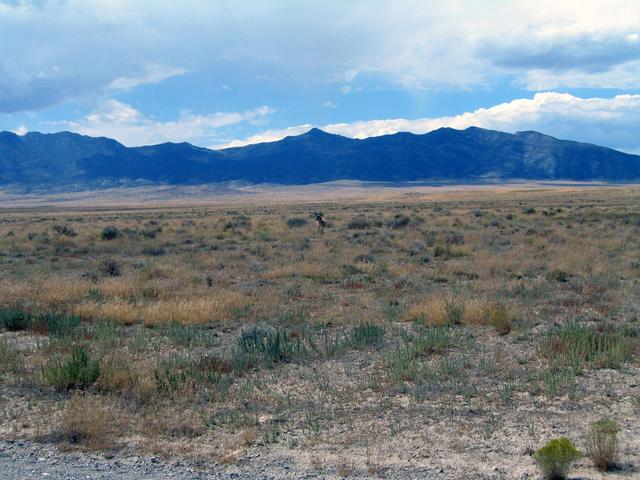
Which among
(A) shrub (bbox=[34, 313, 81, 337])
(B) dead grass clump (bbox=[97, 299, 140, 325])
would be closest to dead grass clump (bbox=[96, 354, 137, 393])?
(A) shrub (bbox=[34, 313, 81, 337])

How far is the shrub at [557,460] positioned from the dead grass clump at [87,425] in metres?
4.56

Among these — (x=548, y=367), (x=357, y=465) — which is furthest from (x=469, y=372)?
(x=357, y=465)

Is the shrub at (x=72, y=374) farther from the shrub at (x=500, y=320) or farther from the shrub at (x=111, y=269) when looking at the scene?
the shrub at (x=111, y=269)

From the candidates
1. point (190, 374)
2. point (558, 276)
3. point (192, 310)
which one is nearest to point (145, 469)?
point (190, 374)

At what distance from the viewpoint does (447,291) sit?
58.4 ft

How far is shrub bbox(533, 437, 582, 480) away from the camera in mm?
6340

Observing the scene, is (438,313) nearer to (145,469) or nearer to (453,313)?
(453,313)

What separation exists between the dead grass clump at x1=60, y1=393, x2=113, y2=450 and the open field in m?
0.03

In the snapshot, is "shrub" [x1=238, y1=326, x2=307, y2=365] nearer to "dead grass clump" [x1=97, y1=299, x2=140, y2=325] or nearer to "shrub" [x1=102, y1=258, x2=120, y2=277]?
"dead grass clump" [x1=97, y1=299, x2=140, y2=325]

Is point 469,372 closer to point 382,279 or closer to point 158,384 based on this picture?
point 158,384

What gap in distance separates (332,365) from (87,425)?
430 cm

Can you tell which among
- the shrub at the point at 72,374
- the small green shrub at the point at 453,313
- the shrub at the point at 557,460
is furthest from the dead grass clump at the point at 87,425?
the small green shrub at the point at 453,313

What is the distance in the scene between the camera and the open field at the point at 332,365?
736 centimetres

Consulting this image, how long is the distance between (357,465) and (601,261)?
18518mm
